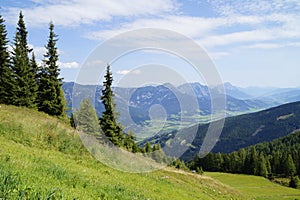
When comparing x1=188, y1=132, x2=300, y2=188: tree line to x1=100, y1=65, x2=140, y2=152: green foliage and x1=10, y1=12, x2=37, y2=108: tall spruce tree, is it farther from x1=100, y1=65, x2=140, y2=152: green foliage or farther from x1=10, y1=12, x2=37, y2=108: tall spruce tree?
x1=10, y1=12, x2=37, y2=108: tall spruce tree

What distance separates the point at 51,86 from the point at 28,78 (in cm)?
472

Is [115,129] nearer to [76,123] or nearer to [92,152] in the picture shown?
[76,123]

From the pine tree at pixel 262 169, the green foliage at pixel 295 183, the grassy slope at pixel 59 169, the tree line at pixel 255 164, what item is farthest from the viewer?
the tree line at pixel 255 164

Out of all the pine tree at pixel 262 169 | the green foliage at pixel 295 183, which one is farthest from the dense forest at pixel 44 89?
the pine tree at pixel 262 169

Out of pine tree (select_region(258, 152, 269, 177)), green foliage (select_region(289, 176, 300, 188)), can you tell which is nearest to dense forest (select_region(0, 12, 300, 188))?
green foliage (select_region(289, 176, 300, 188))

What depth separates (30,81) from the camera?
4684cm

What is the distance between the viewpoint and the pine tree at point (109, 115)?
48.4 meters

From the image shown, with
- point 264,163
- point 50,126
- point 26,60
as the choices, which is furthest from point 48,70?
point 264,163

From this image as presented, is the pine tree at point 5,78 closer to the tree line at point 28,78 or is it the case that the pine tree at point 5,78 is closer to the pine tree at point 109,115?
the tree line at point 28,78

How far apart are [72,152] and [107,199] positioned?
12.8m

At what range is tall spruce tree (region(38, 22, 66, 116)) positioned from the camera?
50094 millimetres

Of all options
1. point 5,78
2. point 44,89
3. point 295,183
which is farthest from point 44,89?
point 295,183

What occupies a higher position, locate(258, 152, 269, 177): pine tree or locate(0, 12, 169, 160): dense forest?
locate(0, 12, 169, 160): dense forest

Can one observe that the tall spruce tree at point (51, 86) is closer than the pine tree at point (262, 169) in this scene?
Yes
